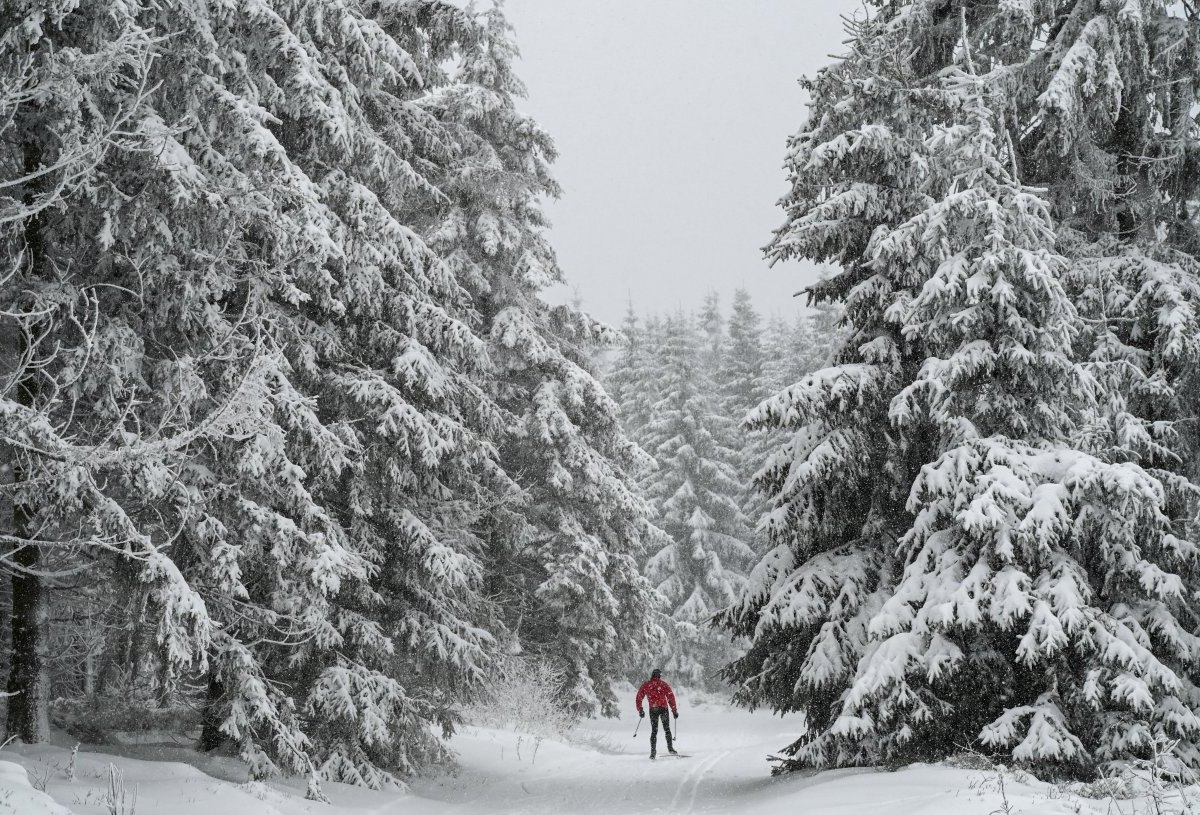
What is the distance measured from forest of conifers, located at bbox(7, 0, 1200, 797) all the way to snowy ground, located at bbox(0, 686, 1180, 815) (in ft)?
1.81

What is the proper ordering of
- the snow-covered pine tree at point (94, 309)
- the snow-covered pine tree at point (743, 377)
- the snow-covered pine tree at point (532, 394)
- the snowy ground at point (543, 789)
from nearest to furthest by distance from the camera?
the snowy ground at point (543, 789) → the snow-covered pine tree at point (94, 309) → the snow-covered pine tree at point (532, 394) → the snow-covered pine tree at point (743, 377)

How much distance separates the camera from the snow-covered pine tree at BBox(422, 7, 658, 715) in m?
19.6

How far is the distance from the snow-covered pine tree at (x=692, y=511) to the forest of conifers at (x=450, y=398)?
18086 mm

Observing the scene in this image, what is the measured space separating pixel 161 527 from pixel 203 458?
0.91 meters

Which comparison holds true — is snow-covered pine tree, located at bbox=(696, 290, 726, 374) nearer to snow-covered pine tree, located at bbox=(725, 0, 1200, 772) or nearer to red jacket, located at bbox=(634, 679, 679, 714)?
red jacket, located at bbox=(634, 679, 679, 714)

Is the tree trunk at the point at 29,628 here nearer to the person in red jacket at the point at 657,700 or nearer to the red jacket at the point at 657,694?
the person in red jacket at the point at 657,700

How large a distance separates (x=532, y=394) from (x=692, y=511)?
1592cm

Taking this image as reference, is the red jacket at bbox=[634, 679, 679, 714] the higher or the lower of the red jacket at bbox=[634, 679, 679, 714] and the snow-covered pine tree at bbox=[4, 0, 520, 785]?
the lower

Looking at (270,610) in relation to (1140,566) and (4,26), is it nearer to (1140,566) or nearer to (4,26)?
(4,26)

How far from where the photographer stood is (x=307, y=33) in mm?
11875

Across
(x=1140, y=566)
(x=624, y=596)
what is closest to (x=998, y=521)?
(x=1140, y=566)

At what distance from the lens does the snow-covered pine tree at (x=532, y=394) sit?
19.6 meters

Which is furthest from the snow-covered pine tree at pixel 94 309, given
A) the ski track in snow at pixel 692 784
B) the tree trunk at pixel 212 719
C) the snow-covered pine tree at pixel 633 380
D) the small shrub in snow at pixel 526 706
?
the snow-covered pine tree at pixel 633 380

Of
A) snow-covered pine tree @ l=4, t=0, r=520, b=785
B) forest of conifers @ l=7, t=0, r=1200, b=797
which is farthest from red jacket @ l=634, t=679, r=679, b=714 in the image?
snow-covered pine tree @ l=4, t=0, r=520, b=785
